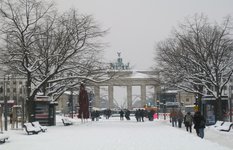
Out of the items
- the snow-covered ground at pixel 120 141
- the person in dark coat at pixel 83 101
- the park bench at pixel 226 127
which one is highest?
the person in dark coat at pixel 83 101

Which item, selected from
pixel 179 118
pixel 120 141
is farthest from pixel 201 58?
pixel 120 141

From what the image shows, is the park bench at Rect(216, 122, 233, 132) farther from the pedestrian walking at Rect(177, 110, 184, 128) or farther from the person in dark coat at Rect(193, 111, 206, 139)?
the pedestrian walking at Rect(177, 110, 184, 128)

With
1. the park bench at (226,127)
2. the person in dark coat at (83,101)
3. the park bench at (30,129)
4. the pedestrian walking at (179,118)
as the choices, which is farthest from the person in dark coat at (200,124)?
the person in dark coat at (83,101)

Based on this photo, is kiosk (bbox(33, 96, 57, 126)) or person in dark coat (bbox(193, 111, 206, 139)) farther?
kiosk (bbox(33, 96, 57, 126))

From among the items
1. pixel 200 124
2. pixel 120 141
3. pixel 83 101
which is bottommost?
pixel 120 141

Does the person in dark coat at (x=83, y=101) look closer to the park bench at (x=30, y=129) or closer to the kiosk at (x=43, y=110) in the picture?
the kiosk at (x=43, y=110)

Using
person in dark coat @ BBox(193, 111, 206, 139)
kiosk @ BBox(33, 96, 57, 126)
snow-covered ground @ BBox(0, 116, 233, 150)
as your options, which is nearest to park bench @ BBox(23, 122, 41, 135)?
snow-covered ground @ BBox(0, 116, 233, 150)

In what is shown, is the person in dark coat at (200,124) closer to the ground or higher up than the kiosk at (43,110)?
closer to the ground

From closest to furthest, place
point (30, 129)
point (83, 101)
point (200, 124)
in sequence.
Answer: point (200, 124) < point (30, 129) < point (83, 101)

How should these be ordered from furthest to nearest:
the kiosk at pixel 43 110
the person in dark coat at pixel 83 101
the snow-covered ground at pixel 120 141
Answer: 1. the person in dark coat at pixel 83 101
2. the kiosk at pixel 43 110
3. the snow-covered ground at pixel 120 141

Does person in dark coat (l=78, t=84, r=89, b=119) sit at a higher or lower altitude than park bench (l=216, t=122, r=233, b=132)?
higher

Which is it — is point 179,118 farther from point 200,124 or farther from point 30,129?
point 200,124

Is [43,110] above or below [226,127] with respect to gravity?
above

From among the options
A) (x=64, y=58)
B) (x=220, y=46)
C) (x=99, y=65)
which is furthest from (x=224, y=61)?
(x=64, y=58)
